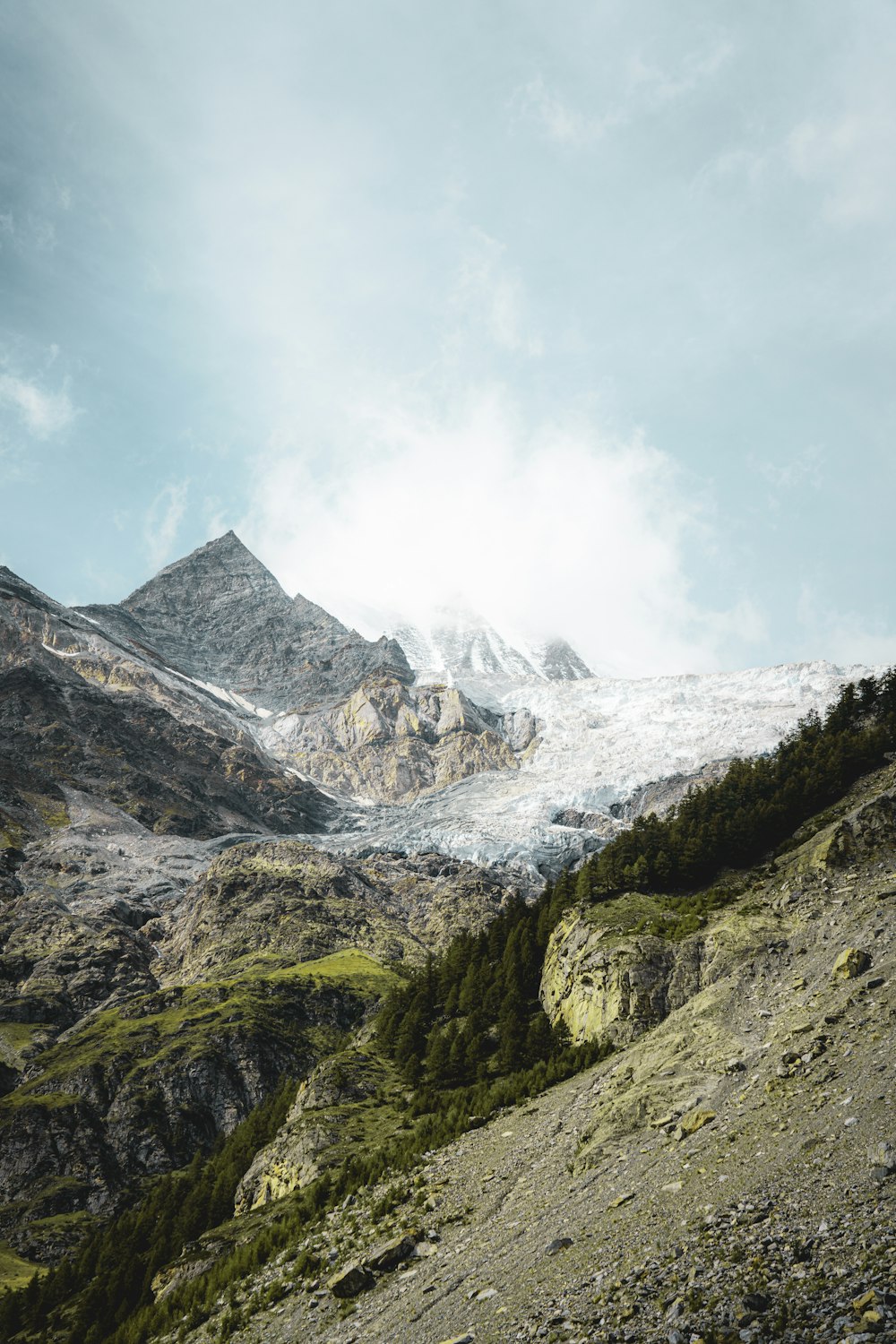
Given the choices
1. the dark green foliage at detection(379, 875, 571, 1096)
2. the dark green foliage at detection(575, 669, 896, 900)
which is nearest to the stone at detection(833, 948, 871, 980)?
the dark green foliage at detection(379, 875, 571, 1096)

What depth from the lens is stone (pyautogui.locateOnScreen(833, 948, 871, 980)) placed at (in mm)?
39781

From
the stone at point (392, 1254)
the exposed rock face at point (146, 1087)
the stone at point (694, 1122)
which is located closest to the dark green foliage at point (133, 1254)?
the stone at point (392, 1254)

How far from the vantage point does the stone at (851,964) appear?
39781 millimetres

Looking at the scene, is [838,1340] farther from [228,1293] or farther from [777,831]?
[777,831]

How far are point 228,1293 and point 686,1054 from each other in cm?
3123

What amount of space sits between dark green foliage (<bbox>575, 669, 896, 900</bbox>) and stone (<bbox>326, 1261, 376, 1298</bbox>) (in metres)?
48.5

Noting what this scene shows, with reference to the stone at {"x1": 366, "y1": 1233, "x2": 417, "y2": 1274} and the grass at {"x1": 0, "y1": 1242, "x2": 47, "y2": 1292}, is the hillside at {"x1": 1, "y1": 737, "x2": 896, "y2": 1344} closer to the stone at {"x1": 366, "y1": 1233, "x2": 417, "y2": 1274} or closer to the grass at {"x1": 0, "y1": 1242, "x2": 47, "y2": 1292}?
the stone at {"x1": 366, "y1": 1233, "x2": 417, "y2": 1274}

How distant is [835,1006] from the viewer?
122ft

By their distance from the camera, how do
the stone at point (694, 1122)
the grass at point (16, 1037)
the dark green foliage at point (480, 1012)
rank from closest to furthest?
the stone at point (694, 1122) < the dark green foliage at point (480, 1012) < the grass at point (16, 1037)

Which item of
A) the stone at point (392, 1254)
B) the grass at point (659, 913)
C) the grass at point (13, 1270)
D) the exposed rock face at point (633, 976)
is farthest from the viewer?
the grass at point (13, 1270)

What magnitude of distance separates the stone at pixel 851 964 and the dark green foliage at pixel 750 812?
3688 cm

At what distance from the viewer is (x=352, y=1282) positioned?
128 feet

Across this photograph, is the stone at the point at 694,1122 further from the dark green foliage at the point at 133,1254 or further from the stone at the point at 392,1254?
the dark green foliage at the point at 133,1254

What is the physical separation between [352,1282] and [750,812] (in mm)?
55348
